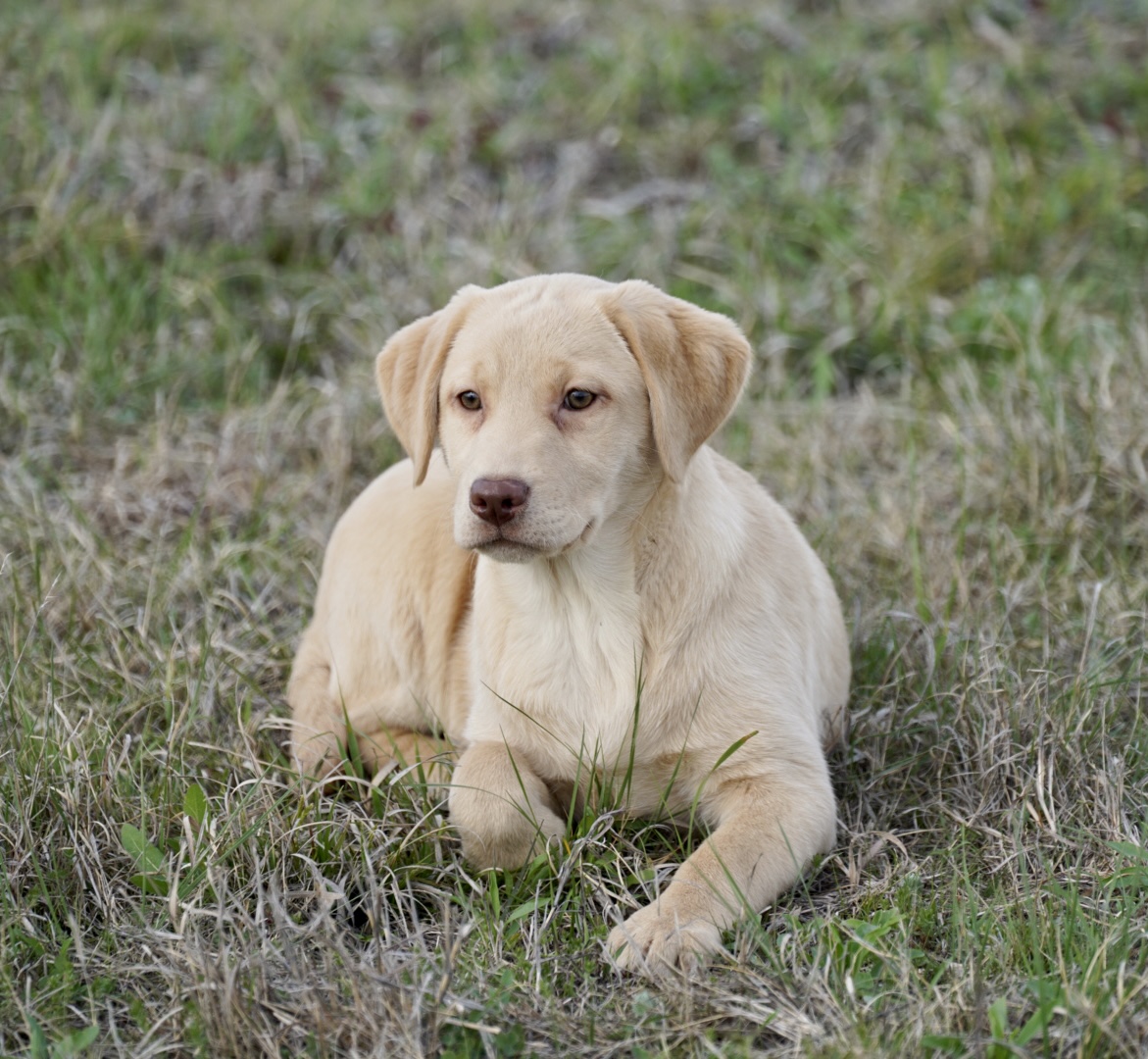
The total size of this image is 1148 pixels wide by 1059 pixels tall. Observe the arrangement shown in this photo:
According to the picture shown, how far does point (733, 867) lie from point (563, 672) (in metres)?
0.65

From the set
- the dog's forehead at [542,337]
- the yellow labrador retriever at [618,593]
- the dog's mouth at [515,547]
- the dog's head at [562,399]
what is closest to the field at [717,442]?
the yellow labrador retriever at [618,593]

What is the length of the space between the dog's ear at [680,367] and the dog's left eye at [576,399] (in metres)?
0.16

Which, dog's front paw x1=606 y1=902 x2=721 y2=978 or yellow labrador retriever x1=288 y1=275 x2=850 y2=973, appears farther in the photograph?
yellow labrador retriever x1=288 y1=275 x2=850 y2=973

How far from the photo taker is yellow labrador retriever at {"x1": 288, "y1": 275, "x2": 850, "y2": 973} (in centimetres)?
299

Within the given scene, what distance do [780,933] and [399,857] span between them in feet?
2.94

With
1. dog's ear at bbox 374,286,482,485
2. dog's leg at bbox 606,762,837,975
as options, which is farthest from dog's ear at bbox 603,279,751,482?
dog's leg at bbox 606,762,837,975

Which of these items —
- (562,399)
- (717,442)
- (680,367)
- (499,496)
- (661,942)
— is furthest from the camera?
(717,442)

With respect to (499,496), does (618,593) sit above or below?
below

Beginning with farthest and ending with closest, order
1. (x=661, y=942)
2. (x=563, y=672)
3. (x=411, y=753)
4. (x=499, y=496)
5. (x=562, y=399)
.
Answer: (x=411, y=753) < (x=563, y=672) < (x=562, y=399) < (x=499, y=496) < (x=661, y=942)

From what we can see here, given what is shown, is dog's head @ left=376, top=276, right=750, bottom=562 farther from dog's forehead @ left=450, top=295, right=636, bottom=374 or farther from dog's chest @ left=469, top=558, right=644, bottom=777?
dog's chest @ left=469, top=558, right=644, bottom=777

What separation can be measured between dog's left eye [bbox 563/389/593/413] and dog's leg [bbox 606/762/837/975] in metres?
0.93

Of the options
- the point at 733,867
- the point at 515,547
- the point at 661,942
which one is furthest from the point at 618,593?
the point at 661,942

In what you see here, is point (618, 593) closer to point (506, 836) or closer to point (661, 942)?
point (506, 836)

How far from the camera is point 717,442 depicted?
18.6 ft
